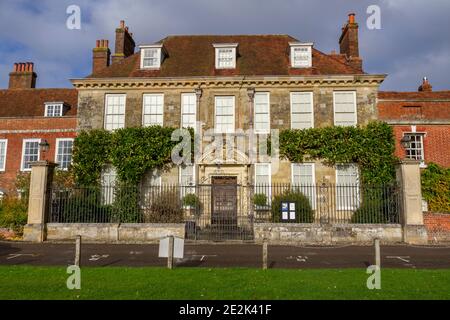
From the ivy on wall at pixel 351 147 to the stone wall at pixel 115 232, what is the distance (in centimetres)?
773

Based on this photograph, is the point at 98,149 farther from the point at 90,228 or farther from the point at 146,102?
the point at 90,228

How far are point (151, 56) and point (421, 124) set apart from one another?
15.5m

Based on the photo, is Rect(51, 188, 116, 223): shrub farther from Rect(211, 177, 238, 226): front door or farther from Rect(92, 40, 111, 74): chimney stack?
Rect(92, 40, 111, 74): chimney stack

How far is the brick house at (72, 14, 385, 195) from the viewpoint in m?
20.2

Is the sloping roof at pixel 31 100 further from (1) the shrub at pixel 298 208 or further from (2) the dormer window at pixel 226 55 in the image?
(1) the shrub at pixel 298 208

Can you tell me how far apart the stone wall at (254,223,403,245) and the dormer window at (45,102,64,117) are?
16.4 metres

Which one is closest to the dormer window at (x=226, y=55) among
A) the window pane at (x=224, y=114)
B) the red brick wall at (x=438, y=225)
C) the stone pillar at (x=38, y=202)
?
the window pane at (x=224, y=114)

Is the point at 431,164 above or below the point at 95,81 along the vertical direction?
below

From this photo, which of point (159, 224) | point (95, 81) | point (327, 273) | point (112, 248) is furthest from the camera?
point (95, 81)

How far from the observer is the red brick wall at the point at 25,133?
23.5m

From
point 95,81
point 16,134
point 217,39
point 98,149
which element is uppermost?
point 217,39

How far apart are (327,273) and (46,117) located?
824 inches

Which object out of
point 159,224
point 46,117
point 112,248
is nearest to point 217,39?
point 46,117
